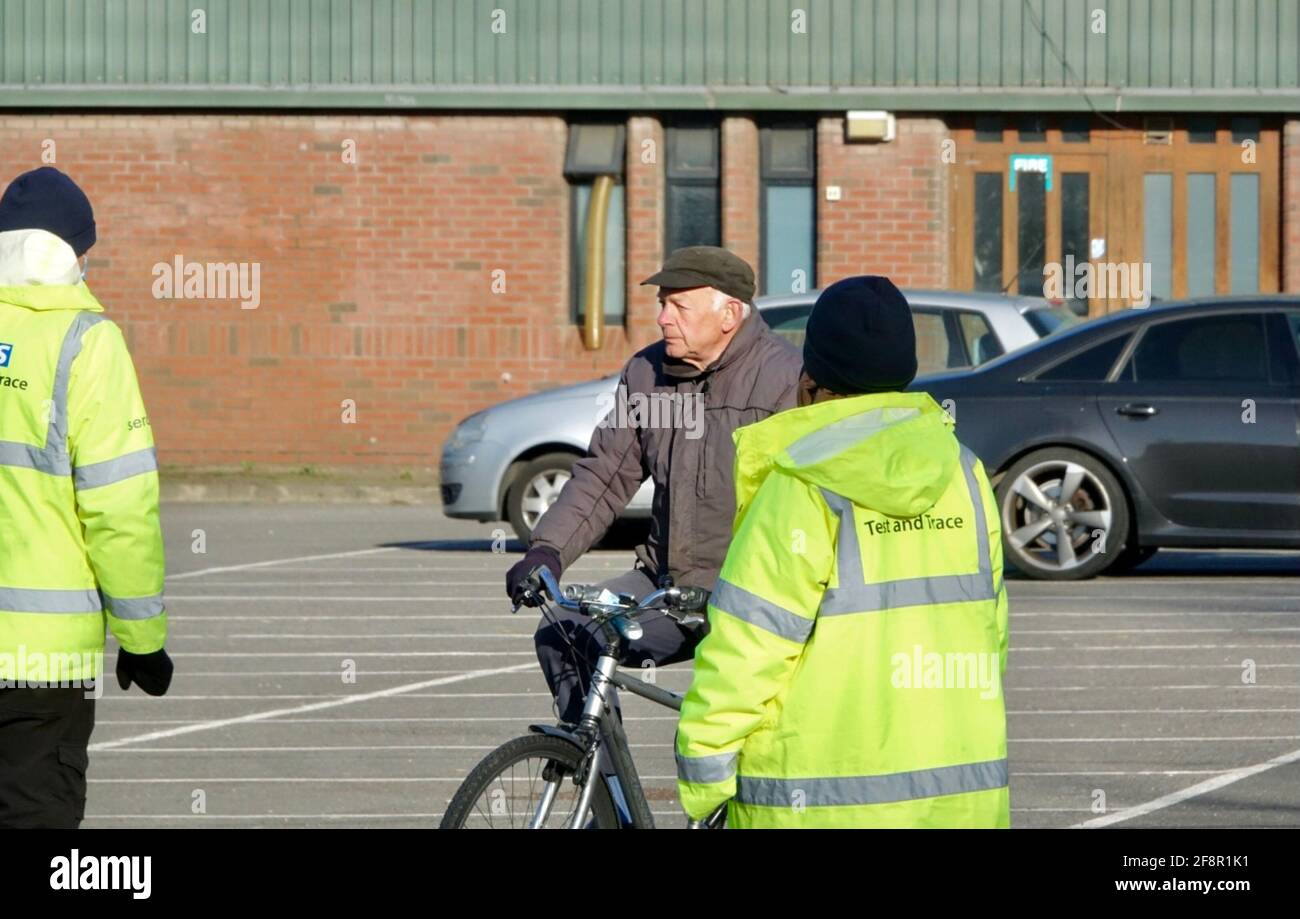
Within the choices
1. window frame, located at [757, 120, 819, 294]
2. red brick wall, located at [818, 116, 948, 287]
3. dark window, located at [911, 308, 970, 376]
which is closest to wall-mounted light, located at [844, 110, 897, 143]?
red brick wall, located at [818, 116, 948, 287]

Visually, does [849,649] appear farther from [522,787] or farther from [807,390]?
[522,787]

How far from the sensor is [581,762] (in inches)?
211

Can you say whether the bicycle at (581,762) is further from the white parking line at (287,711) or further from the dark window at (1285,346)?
the dark window at (1285,346)

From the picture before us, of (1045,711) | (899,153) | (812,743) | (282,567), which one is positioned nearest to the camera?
(812,743)

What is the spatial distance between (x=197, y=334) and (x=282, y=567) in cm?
836

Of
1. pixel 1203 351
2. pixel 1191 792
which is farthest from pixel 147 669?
pixel 1203 351

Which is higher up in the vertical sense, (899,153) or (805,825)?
(899,153)

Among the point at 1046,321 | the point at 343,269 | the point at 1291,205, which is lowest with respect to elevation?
the point at 1046,321

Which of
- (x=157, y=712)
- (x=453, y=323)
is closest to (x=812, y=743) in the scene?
(x=157, y=712)

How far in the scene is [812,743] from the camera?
3889mm

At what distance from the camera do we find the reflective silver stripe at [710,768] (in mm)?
3838

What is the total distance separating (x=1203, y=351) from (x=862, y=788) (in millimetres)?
9846

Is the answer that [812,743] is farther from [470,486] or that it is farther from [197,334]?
[197,334]

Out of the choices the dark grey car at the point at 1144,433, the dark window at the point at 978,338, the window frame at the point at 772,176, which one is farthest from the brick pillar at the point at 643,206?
the dark grey car at the point at 1144,433
